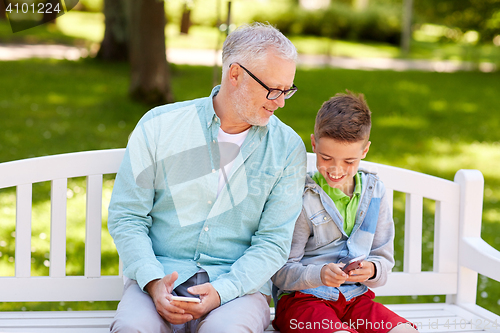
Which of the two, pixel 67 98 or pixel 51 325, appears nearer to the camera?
pixel 51 325

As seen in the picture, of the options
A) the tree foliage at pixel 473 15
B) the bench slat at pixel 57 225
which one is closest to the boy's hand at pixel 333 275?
the bench slat at pixel 57 225

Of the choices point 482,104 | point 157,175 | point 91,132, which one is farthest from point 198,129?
point 482,104

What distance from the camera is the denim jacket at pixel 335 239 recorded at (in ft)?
8.20

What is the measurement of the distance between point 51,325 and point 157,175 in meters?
0.84

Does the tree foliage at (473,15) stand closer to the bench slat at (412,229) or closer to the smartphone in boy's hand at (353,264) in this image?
the bench slat at (412,229)

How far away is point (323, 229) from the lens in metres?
2.56

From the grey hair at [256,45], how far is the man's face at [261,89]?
26 mm

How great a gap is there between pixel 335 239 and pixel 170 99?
6.81 m

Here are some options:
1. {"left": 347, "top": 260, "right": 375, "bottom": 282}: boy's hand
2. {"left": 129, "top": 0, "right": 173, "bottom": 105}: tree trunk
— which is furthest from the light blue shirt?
{"left": 129, "top": 0, "right": 173, "bottom": 105}: tree trunk

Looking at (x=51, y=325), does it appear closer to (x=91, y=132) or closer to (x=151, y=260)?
(x=151, y=260)

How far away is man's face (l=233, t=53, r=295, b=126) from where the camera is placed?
95.0 inches

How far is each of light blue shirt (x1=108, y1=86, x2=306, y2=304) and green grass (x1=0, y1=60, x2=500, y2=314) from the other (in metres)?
1.67

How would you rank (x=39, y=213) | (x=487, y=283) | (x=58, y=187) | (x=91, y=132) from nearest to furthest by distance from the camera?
(x=58, y=187) → (x=487, y=283) → (x=39, y=213) → (x=91, y=132)

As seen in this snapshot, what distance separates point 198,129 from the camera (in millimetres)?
2529
